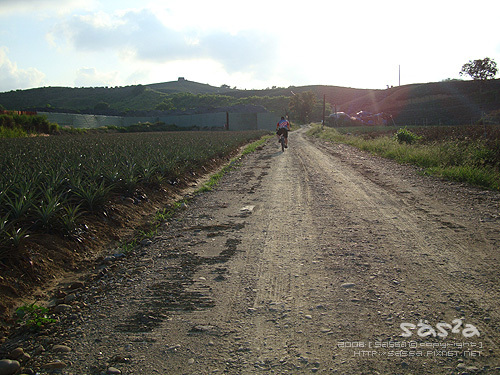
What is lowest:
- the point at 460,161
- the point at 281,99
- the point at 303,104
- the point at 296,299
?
the point at 296,299

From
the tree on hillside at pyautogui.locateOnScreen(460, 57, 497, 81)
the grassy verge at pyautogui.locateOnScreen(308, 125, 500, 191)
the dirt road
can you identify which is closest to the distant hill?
the tree on hillside at pyautogui.locateOnScreen(460, 57, 497, 81)

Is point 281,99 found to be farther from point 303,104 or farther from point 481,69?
point 481,69

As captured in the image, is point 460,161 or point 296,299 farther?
point 460,161

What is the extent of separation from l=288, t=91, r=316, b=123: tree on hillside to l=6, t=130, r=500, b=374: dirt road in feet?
273

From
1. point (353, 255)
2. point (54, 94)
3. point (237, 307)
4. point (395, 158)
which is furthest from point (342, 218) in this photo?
point (54, 94)

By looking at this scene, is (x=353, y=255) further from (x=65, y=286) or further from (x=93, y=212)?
(x=93, y=212)

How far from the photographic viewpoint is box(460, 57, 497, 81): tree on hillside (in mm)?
59156

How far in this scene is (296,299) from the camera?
3473mm

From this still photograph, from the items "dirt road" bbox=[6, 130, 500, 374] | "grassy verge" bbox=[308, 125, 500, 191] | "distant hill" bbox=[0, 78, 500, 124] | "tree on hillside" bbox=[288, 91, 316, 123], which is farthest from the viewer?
"tree on hillside" bbox=[288, 91, 316, 123]

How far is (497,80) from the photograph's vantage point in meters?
59.5

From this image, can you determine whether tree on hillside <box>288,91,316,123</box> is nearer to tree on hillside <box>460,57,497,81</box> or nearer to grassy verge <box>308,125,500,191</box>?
tree on hillside <box>460,57,497,81</box>

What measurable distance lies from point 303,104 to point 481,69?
120ft

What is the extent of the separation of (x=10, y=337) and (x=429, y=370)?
10.5 ft

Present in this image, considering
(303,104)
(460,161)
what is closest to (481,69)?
(303,104)
